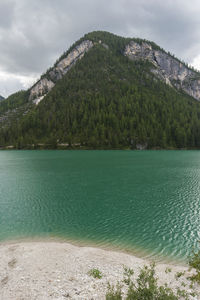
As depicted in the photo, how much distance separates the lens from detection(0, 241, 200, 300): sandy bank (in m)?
10.1

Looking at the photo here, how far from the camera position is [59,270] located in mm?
12484

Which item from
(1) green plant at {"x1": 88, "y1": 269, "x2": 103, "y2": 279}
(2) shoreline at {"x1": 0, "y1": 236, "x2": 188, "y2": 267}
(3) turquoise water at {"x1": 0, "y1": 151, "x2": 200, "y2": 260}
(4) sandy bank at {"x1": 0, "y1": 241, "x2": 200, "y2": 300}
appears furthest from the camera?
(3) turquoise water at {"x1": 0, "y1": 151, "x2": 200, "y2": 260}

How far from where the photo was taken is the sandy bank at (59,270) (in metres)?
10.1

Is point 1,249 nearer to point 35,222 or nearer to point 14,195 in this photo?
point 35,222

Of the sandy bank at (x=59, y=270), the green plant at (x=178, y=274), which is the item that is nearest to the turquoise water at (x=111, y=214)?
the sandy bank at (x=59, y=270)

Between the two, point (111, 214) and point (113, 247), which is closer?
point (113, 247)

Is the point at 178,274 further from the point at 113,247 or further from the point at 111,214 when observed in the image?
the point at 111,214

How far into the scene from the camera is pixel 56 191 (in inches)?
1539

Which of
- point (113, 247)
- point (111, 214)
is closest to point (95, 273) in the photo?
point (113, 247)

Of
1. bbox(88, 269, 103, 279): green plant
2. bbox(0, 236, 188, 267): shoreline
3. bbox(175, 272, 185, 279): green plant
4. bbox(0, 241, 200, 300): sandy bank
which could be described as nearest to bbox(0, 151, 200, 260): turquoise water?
bbox(0, 236, 188, 267): shoreline

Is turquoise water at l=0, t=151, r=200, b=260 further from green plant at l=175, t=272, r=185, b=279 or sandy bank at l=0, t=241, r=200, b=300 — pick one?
green plant at l=175, t=272, r=185, b=279

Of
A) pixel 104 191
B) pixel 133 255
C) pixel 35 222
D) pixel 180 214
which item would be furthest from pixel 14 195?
pixel 180 214

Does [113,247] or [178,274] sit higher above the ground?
[178,274]

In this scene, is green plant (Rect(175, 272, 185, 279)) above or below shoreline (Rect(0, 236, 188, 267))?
above
